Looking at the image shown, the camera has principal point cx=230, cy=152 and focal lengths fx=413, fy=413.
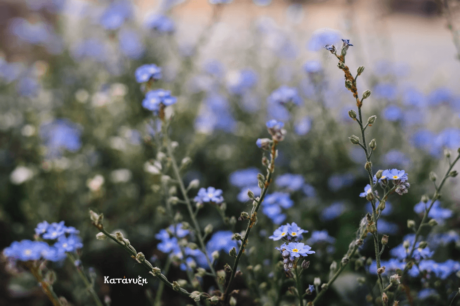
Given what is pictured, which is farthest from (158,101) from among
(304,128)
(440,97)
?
(440,97)

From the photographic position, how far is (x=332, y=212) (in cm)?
215

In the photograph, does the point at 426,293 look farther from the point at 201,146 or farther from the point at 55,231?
the point at 201,146

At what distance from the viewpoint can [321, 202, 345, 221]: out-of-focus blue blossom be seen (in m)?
2.13

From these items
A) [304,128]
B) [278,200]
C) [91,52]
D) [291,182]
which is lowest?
[278,200]

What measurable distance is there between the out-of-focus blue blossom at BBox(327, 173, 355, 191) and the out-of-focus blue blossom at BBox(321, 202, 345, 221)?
0.17m

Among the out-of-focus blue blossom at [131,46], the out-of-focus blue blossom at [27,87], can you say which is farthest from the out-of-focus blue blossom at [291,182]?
the out-of-focus blue blossom at [27,87]

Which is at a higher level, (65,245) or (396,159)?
(396,159)

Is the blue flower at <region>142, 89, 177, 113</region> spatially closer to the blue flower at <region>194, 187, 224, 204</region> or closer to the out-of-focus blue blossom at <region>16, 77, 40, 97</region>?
the blue flower at <region>194, 187, 224, 204</region>

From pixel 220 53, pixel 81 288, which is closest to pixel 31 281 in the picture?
pixel 81 288

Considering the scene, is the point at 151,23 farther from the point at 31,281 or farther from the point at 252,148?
the point at 31,281

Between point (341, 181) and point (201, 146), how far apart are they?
35.8 inches

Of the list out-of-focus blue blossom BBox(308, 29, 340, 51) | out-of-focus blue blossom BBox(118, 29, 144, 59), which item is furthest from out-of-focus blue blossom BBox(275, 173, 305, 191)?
out-of-focus blue blossom BBox(118, 29, 144, 59)

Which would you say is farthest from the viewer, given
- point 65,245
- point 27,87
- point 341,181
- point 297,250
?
point 27,87

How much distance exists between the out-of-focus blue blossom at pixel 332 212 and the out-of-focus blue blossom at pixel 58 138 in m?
1.47
